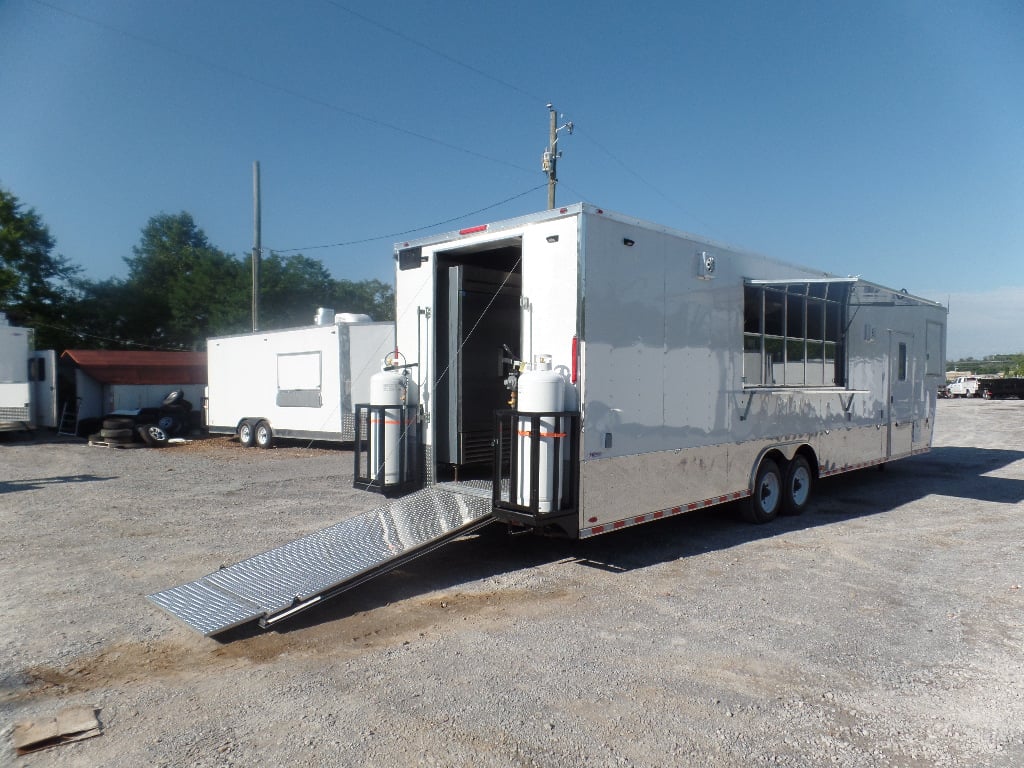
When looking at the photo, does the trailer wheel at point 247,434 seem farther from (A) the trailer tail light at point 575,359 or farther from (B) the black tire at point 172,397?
(A) the trailer tail light at point 575,359

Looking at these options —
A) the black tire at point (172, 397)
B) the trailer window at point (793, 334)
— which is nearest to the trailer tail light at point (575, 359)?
the trailer window at point (793, 334)

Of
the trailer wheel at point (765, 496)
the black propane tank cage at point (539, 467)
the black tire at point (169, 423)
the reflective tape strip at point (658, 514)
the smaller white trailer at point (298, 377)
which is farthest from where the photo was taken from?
the black tire at point (169, 423)

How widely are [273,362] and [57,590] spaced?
1137 cm

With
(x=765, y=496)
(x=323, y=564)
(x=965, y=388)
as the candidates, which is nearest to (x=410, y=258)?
(x=323, y=564)

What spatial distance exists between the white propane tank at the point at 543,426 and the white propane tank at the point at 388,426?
1853 millimetres

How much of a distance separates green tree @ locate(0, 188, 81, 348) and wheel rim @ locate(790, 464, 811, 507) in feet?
112

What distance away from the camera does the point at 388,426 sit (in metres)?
6.86

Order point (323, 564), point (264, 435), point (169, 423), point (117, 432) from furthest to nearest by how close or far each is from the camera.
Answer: point (169, 423), point (117, 432), point (264, 435), point (323, 564)

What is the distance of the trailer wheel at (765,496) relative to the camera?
7.74 meters

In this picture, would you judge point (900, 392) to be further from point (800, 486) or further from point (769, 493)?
point (769, 493)

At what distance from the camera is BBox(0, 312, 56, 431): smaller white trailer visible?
58.3 ft

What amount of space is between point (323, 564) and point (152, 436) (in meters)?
14.2

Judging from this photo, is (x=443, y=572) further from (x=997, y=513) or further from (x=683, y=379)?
(x=997, y=513)

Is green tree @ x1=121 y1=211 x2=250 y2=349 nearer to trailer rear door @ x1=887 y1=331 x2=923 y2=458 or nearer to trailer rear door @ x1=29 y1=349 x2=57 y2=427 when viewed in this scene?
trailer rear door @ x1=29 y1=349 x2=57 y2=427
